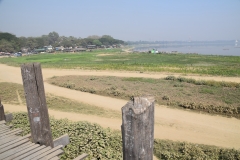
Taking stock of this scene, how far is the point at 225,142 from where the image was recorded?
25.4 ft

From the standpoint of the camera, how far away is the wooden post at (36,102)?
3310 millimetres

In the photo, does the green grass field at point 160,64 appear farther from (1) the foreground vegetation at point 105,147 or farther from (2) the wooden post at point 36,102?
(2) the wooden post at point 36,102

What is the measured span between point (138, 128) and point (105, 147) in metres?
4.94

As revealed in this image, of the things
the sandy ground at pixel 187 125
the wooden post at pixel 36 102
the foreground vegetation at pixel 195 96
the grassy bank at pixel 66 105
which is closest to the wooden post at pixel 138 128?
the wooden post at pixel 36 102

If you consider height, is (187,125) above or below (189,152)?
below

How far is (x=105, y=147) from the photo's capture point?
19.8 ft

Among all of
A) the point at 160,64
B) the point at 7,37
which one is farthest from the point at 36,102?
the point at 7,37

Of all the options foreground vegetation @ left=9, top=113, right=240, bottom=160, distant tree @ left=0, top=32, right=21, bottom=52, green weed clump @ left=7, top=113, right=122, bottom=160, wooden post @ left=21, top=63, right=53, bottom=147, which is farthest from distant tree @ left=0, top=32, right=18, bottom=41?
wooden post @ left=21, top=63, right=53, bottom=147

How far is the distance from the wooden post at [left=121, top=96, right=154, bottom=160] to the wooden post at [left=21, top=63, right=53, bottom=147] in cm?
245

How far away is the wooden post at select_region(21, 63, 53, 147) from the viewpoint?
10.9 ft

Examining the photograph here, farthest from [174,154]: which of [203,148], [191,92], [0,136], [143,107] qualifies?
[191,92]

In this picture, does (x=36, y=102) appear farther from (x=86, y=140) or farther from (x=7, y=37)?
(x=7, y=37)

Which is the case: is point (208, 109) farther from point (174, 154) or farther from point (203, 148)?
point (174, 154)

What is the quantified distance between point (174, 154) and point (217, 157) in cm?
146
